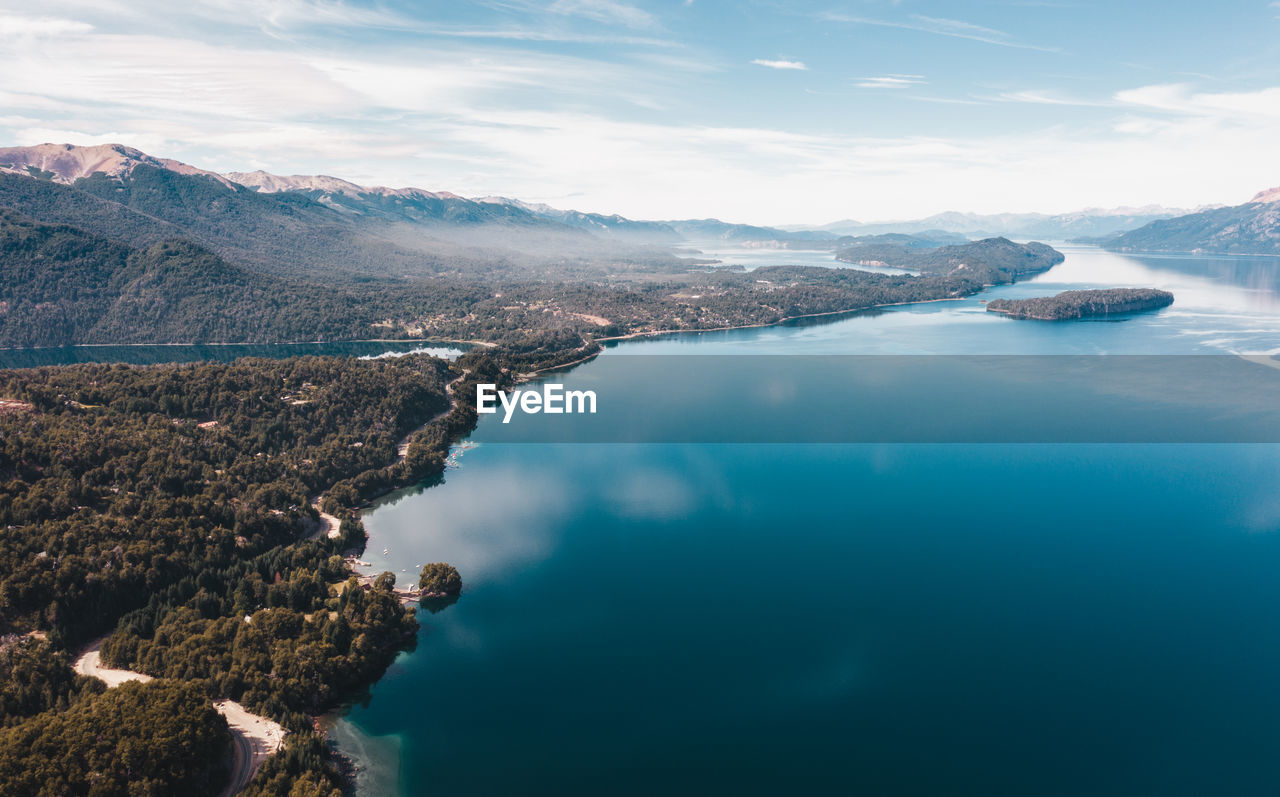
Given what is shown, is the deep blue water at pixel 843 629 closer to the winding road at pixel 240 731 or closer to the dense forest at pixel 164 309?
the winding road at pixel 240 731

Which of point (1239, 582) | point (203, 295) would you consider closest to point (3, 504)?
point (1239, 582)

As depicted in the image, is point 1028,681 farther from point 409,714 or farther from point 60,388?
point 60,388

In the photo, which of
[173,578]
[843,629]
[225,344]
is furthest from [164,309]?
[843,629]

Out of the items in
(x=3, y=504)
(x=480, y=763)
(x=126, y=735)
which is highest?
(x=3, y=504)

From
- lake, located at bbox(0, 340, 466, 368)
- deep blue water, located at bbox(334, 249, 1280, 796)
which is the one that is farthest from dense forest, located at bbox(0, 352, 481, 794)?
lake, located at bbox(0, 340, 466, 368)

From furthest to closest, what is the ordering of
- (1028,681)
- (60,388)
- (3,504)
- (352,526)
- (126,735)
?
(60,388) → (352,526) → (3,504) → (1028,681) → (126,735)

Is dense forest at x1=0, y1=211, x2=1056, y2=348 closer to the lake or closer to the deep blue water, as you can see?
the lake
